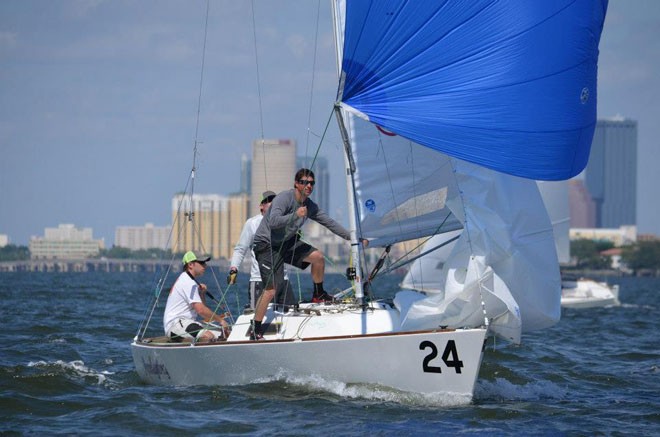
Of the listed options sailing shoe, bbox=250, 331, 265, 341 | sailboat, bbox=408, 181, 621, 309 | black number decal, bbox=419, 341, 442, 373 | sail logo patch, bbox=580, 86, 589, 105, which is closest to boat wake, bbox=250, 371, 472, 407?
black number decal, bbox=419, 341, 442, 373

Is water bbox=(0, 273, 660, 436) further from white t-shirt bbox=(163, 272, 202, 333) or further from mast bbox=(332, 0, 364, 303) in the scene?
mast bbox=(332, 0, 364, 303)

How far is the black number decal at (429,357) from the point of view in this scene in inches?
402

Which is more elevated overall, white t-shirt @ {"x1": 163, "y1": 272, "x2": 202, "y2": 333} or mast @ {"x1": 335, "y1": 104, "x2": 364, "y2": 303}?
mast @ {"x1": 335, "y1": 104, "x2": 364, "y2": 303}

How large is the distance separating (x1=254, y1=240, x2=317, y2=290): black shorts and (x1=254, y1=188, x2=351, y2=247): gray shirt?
2.6 inches

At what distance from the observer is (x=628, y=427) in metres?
10.2

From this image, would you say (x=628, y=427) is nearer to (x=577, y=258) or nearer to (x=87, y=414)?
(x=87, y=414)

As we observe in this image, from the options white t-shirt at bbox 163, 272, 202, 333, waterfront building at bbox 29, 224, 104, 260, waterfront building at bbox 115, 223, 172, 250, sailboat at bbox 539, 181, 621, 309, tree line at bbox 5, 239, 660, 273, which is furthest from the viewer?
waterfront building at bbox 115, 223, 172, 250

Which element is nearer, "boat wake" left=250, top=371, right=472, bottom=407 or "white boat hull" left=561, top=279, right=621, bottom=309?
"boat wake" left=250, top=371, right=472, bottom=407

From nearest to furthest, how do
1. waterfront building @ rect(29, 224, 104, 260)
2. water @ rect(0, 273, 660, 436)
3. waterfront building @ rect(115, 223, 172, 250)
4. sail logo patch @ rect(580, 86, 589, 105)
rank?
water @ rect(0, 273, 660, 436), sail logo patch @ rect(580, 86, 589, 105), waterfront building @ rect(29, 224, 104, 260), waterfront building @ rect(115, 223, 172, 250)

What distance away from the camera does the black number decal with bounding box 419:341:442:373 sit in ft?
33.5

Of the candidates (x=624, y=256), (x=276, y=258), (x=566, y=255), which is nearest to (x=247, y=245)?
(x=276, y=258)

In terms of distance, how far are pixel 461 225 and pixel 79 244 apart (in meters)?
162

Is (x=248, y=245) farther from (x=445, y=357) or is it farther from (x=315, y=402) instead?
(x=445, y=357)

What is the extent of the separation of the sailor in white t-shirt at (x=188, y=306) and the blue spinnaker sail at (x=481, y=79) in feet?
8.32
